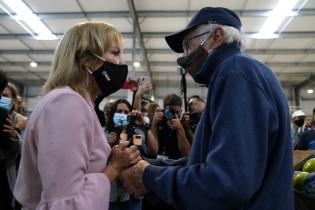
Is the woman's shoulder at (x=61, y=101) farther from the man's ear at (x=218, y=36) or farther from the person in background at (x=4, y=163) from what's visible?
the person in background at (x=4, y=163)

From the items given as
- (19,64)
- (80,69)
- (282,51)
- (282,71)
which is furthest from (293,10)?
(19,64)

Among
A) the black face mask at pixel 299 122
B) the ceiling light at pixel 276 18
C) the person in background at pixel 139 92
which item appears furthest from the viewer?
the ceiling light at pixel 276 18

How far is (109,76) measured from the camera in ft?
4.47

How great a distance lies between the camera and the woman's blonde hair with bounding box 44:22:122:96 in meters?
1.24

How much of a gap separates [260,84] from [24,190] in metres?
0.85

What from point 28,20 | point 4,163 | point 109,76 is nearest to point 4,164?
point 4,163

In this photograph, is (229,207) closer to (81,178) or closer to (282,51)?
(81,178)

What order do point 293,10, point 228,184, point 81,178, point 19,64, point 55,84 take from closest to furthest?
1. point 228,184
2. point 81,178
3. point 55,84
4. point 293,10
5. point 19,64

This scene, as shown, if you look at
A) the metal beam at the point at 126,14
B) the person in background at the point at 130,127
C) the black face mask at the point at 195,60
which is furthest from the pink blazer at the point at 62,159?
the metal beam at the point at 126,14

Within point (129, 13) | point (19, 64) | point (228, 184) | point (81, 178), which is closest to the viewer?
point (228, 184)

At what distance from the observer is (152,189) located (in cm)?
108

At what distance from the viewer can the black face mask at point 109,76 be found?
134 centimetres

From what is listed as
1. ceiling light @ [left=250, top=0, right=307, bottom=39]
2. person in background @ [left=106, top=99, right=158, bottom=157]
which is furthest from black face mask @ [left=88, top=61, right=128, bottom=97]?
ceiling light @ [left=250, top=0, right=307, bottom=39]

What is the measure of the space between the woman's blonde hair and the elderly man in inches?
17.3
